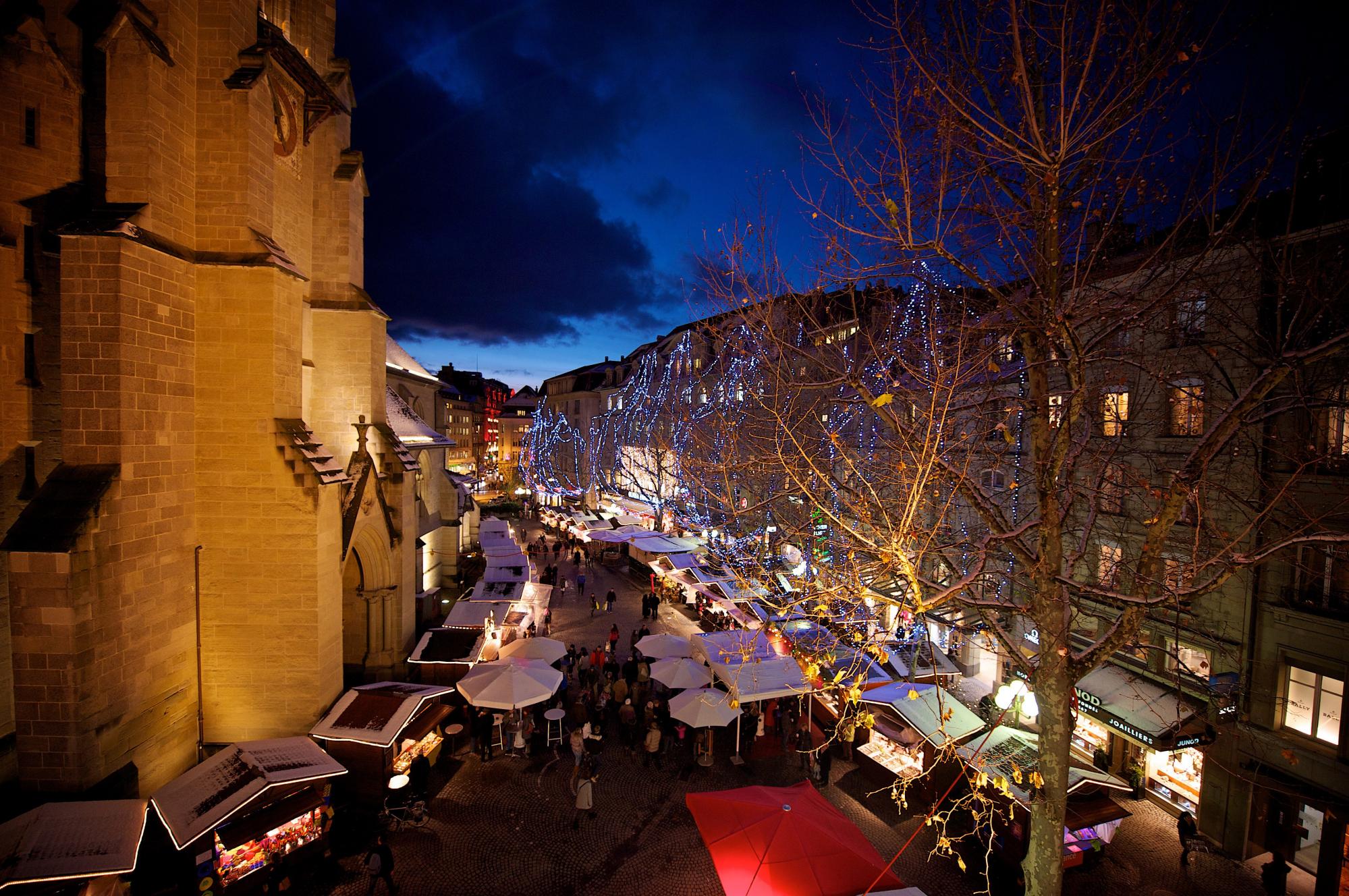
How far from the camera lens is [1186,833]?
1080cm

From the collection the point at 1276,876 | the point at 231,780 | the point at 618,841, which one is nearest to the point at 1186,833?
the point at 1276,876

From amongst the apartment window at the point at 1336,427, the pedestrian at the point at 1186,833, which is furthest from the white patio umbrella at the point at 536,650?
the apartment window at the point at 1336,427

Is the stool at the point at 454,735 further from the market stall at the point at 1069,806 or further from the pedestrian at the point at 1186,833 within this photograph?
the pedestrian at the point at 1186,833

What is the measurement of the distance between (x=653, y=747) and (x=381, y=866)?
5.80m

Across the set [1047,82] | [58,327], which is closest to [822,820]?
[1047,82]

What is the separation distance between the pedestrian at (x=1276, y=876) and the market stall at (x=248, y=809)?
1540cm

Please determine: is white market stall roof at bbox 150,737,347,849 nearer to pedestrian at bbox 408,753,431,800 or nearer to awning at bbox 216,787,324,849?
awning at bbox 216,787,324,849

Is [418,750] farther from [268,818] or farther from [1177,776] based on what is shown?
[1177,776]

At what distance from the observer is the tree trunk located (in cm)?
560

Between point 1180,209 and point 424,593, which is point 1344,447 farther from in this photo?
point 424,593

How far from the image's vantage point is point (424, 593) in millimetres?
19203

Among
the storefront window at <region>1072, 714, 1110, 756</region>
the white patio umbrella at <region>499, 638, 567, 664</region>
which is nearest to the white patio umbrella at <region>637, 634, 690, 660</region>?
the white patio umbrella at <region>499, 638, 567, 664</region>

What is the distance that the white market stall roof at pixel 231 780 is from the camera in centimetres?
797

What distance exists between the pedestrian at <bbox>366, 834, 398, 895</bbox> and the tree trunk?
27.8 feet
